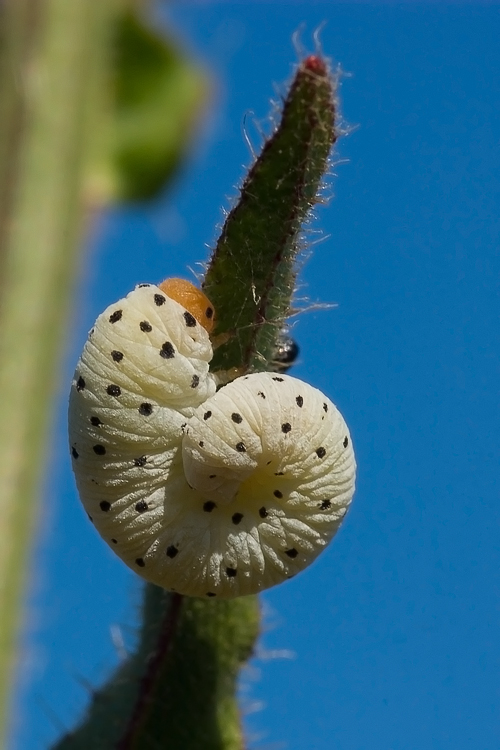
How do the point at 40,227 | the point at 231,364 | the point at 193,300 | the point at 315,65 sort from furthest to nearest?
the point at 231,364 < the point at 193,300 < the point at 315,65 < the point at 40,227

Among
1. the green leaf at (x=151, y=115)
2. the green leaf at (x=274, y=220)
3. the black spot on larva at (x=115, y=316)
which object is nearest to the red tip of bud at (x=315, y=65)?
the green leaf at (x=274, y=220)

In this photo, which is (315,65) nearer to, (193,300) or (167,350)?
(193,300)

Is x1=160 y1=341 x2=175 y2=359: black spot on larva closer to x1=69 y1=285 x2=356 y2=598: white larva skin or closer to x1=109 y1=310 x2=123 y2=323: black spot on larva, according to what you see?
x1=69 y1=285 x2=356 y2=598: white larva skin

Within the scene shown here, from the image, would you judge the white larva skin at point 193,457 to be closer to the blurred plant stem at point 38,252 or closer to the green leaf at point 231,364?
the green leaf at point 231,364

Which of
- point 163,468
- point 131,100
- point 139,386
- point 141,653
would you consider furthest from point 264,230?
point 131,100

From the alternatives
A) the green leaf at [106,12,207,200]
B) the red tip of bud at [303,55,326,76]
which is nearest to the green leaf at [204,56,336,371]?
the red tip of bud at [303,55,326,76]

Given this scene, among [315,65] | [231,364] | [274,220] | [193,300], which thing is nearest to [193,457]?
Answer: [231,364]
